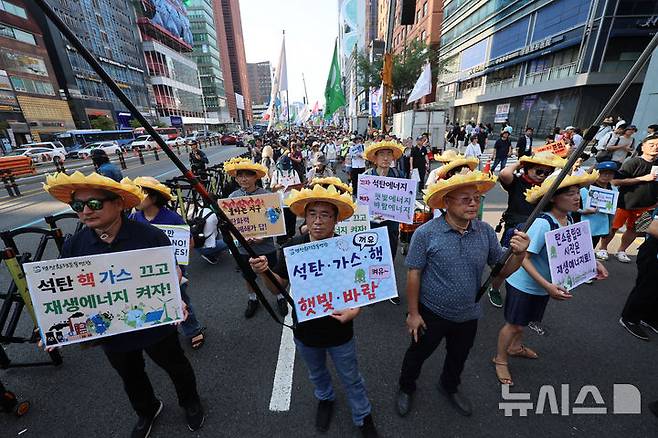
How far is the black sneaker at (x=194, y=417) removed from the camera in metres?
2.46

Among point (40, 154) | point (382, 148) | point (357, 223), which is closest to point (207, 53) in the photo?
point (40, 154)

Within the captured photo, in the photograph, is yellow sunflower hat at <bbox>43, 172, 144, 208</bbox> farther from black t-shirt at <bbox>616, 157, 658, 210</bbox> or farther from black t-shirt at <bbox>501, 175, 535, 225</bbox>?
black t-shirt at <bbox>616, 157, 658, 210</bbox>

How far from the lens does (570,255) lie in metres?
2.40

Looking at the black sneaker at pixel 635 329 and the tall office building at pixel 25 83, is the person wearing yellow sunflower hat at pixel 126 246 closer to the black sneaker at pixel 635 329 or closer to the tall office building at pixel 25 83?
the black sneaker at pixel 635 329

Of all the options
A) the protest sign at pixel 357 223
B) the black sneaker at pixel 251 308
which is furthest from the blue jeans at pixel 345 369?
the protest sign at pixel 357 223

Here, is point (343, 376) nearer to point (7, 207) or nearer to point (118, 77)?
point (7, 207)

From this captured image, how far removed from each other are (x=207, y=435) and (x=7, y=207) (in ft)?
41.5

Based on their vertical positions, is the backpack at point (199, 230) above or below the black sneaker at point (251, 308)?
above

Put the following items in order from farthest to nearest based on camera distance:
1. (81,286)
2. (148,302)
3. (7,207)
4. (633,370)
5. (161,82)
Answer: (161,82) → (7,207) → (633,370) → (148,302) → (81,286)

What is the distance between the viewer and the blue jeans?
2225 millimetres

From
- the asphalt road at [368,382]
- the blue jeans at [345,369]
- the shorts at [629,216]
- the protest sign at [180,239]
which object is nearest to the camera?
the blue jeans at [345,369]

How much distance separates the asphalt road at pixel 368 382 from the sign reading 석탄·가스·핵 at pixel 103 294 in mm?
1171

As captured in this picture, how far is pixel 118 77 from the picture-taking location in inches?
1984

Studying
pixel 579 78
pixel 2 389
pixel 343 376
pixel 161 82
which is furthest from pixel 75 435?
pixel 161 82
